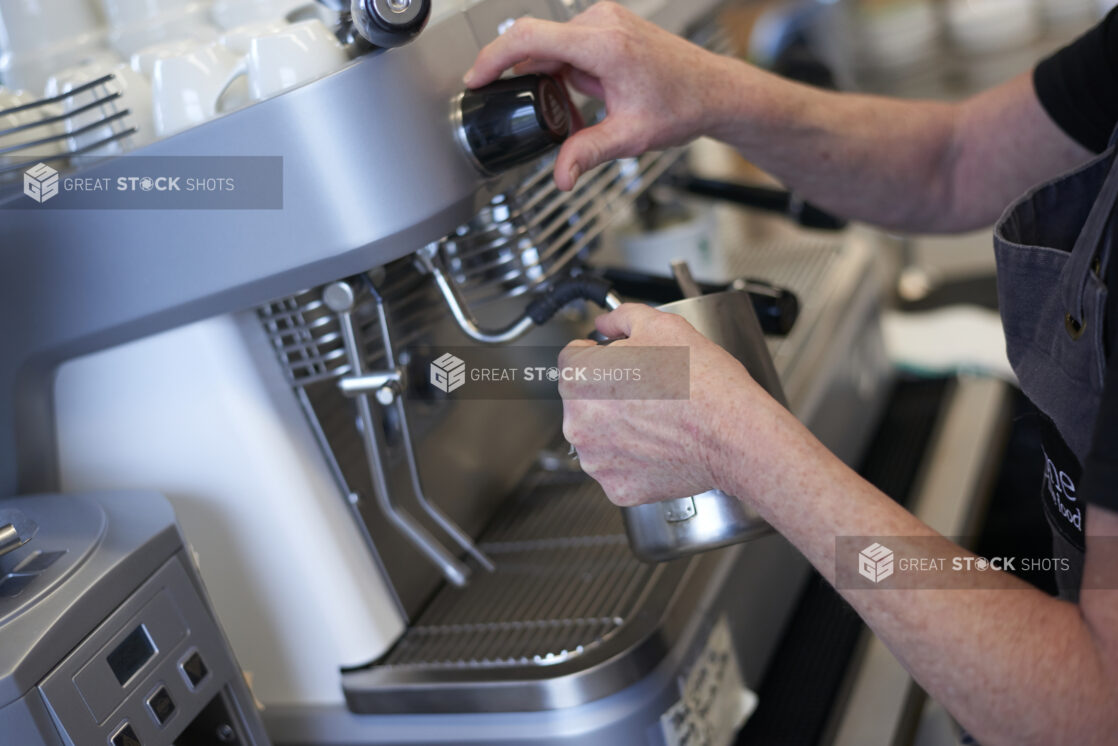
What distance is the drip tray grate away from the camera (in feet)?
2.51

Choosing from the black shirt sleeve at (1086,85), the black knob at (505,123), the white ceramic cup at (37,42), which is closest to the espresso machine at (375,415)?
the black knob at (505,123)

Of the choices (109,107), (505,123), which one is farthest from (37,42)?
(505,123)

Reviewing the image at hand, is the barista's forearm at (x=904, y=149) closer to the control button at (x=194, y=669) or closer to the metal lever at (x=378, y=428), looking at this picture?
the metal lever at (x=378, y=428)

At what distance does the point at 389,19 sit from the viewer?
22.0 inches

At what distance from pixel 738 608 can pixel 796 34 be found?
4.05ft

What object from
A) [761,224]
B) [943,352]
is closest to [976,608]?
[943,352]

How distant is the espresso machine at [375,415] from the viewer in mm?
605

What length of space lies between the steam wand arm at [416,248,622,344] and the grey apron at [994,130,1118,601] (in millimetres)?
246

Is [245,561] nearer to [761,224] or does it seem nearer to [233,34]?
[233,34]

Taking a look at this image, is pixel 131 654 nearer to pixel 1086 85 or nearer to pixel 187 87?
pixel 187 87

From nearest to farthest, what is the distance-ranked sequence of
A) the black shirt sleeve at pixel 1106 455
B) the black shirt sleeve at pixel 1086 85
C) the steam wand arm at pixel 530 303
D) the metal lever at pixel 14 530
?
the black shirt sleeve at pixel 1106 455, the metal lever at pixel 14 530, the steam wand arm at pixel 530 303, the black shirt sleeve at pixel 1086 85

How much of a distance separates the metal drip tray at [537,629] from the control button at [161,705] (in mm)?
183

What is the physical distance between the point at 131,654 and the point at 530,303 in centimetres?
33

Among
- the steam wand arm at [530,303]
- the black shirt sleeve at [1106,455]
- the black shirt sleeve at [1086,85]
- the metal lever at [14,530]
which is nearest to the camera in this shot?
the black shirt sleeve at [1106,455]
